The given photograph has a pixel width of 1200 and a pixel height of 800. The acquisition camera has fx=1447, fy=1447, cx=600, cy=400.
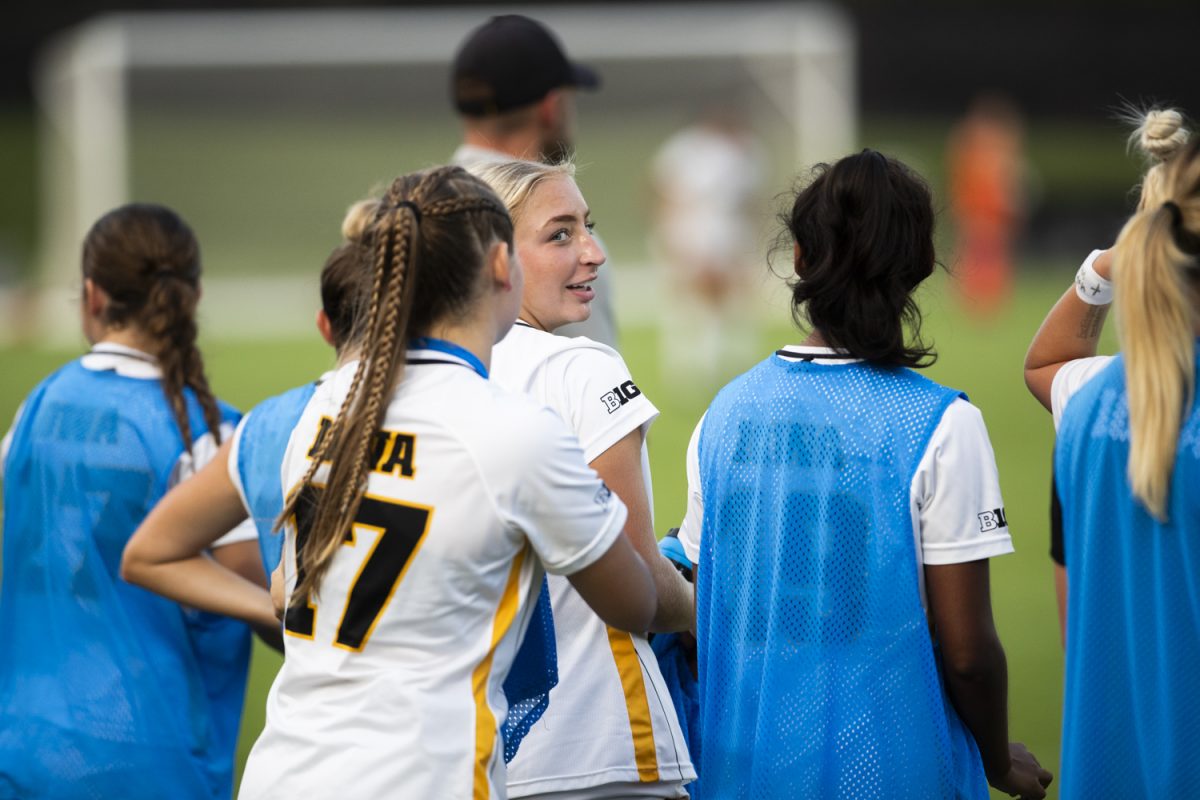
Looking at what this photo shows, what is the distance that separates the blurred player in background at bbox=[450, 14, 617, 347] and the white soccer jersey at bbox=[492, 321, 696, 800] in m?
1.58

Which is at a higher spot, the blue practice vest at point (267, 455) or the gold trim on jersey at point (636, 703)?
the blue practice vest at point (267, 455)

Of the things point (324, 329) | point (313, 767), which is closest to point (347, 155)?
point (324, 329)

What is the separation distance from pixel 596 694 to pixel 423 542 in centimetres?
67

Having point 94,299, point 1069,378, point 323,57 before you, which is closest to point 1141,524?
point 1069,378

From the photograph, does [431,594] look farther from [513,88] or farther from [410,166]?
[410,166]

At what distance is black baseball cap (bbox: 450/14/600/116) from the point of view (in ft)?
13.5

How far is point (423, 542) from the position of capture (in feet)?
6.60

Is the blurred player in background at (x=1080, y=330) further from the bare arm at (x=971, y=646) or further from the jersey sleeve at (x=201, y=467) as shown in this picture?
the jersey sleeve at (x=201, y=467)

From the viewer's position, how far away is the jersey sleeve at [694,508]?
8.64 ft

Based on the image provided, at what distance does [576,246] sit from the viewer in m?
2.85

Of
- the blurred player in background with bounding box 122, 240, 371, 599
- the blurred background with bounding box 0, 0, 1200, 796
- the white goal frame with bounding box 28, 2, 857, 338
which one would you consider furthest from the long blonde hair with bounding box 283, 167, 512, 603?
the white goal frame with bounding box 28, 2, 857, 338

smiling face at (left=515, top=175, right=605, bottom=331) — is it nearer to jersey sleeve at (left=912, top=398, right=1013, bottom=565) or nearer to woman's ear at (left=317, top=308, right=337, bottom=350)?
woman's ear at (left=317, top=308, right=337, bottom=350)

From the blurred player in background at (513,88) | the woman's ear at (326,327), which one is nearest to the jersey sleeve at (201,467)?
the woman's ear at (326,327)

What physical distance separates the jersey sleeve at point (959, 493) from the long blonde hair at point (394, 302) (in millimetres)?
757
